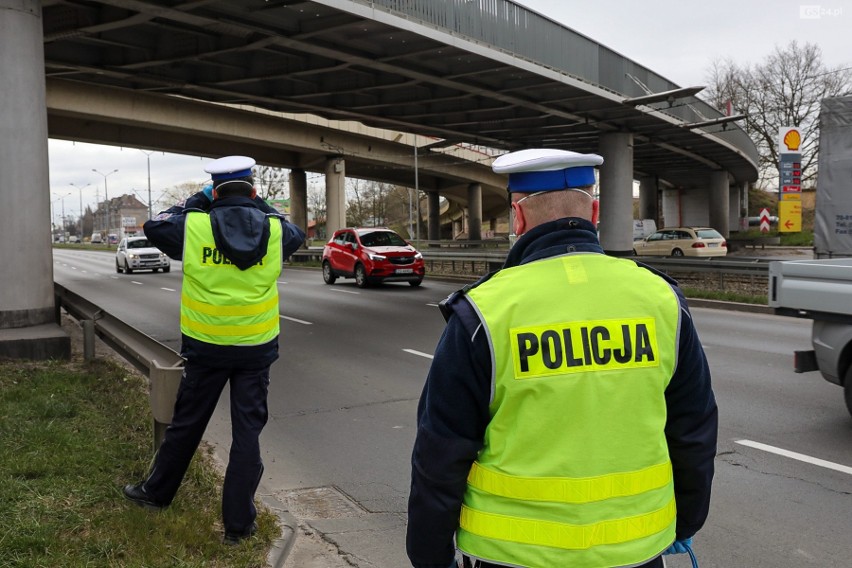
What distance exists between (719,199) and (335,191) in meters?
25.3

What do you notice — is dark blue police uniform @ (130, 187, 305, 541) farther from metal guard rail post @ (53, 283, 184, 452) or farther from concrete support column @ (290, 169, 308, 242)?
concrete support column @ (290, 169, 308, 242)

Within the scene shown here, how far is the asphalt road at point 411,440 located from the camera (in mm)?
4555

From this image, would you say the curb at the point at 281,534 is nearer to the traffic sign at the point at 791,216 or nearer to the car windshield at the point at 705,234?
the traffic sign at the point at 791,216

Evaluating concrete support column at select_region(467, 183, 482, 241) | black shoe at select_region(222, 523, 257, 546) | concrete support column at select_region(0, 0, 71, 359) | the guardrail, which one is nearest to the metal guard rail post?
the guardrail

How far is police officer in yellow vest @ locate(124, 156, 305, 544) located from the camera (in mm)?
4215

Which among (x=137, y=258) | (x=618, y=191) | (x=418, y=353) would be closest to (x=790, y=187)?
(x=618, y=191)

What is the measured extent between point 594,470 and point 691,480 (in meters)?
0.42

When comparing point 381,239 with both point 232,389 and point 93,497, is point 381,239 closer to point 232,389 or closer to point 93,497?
point 93,497

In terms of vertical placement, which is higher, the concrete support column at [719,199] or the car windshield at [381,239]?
the concrete support column at [719,199]

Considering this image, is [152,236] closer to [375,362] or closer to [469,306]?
[469,306]

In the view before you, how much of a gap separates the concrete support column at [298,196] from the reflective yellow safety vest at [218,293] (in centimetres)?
3984

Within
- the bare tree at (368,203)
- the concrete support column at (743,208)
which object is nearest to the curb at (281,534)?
the concrete support column at (743,208)

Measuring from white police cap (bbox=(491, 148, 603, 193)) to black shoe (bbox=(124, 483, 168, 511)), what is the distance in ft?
10.9

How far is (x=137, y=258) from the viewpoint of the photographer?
1320 inches
